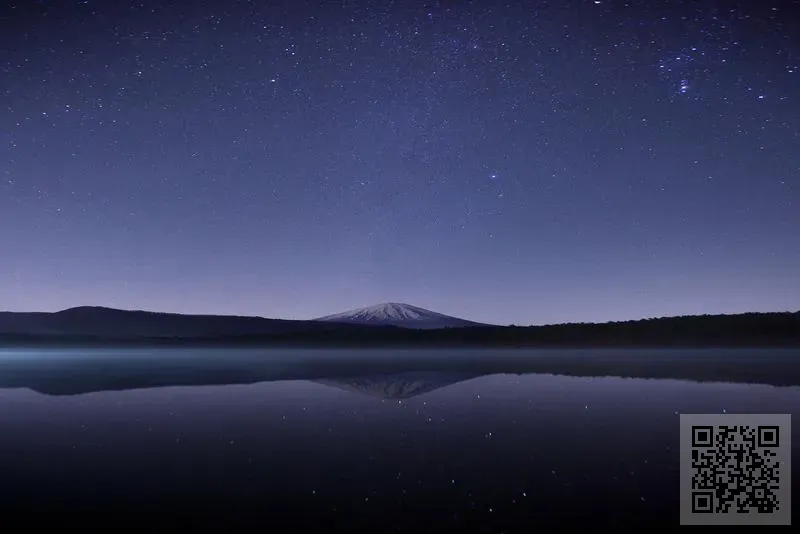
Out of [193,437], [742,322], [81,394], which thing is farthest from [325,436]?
[742,322]

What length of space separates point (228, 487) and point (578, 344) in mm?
130351

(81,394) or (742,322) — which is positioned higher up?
(742,322)

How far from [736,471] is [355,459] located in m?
7.00

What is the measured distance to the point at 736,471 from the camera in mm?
10352

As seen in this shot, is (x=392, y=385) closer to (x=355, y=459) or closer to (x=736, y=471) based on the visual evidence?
(x=355, y=459)

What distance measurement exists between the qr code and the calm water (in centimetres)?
41

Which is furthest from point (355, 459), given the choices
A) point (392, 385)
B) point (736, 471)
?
point (392, 385)

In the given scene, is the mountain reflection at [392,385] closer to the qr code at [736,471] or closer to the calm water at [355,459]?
the calm water at [355,459]

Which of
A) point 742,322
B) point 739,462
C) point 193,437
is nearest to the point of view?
point 739,462

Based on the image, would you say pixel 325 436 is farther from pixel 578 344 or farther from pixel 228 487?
pixel 578 344

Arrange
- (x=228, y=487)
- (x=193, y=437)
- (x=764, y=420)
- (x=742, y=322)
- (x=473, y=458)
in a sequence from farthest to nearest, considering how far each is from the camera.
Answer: (x=742, y=322) → (x=764, y=420) → (x=193, y=437) → (x=473, y=458) → (x=228, y=487)

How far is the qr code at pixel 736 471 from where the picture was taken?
323 inches

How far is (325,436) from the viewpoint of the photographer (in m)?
14.1

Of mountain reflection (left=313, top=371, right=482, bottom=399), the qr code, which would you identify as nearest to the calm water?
the qr code
